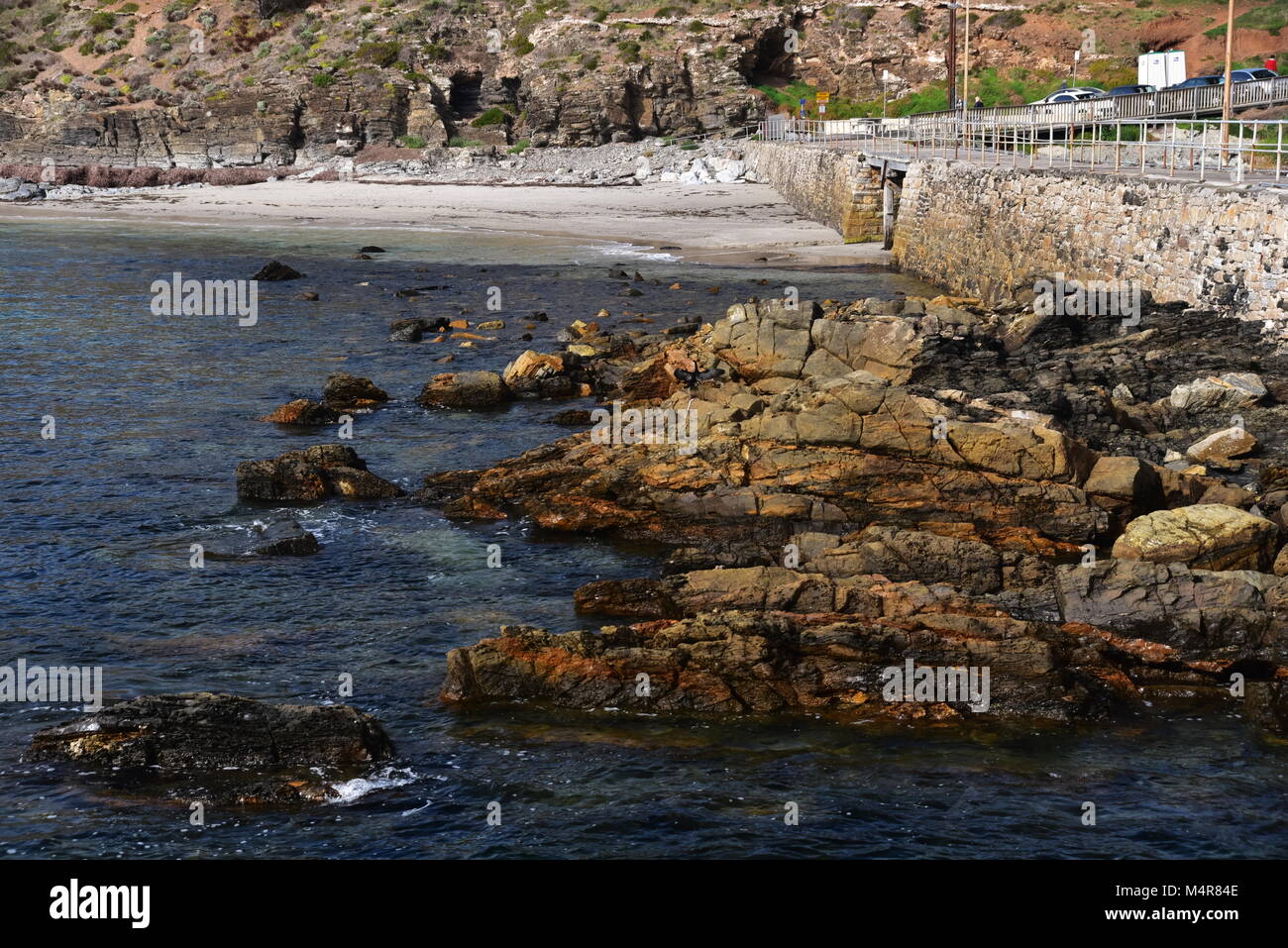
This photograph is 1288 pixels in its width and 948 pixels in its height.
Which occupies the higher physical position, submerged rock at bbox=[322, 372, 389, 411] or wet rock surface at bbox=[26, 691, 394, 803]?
submerged rock at bbox=[322, 372, 389, 411]

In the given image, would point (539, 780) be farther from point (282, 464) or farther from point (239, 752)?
point (282, 464)

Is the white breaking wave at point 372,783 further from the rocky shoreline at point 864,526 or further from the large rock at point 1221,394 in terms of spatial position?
the large rock at point 1221,394

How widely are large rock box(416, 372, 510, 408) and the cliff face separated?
5337 centimetres

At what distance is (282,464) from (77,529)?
2977 millimetres

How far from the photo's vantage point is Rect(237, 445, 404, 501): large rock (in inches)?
805

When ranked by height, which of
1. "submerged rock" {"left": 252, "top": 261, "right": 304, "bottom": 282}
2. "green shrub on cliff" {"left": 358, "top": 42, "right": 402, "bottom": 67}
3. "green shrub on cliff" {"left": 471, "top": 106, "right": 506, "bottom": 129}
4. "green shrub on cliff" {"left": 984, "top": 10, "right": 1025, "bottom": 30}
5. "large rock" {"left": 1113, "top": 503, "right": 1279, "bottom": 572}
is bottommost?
"large rock" {"left": 1113, "top": 503, "right": 1279, "bottom": 572}

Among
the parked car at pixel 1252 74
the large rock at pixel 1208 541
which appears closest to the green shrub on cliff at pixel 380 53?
the parked car at pixel 1252 74

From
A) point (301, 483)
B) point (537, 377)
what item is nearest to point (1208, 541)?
point (301, 483)

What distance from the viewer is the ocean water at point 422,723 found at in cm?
1120
